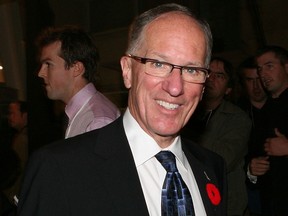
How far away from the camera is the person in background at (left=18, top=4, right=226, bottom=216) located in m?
1.36

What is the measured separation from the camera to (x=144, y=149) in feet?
5.12

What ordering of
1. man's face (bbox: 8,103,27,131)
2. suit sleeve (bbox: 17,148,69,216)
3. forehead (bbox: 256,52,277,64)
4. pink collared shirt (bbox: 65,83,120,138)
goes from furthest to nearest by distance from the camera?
man's face (bbox: 8,103,27,131), forehead (bbox: 256,52,277,64), pink collared shirt (bbox: 65,83,120,138), suit sleeve (bbox: 17,148,69,216)

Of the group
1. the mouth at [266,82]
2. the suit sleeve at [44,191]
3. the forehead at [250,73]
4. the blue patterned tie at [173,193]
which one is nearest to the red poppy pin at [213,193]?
the blue patterned tie at [173,193]

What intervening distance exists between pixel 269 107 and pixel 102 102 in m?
1.47

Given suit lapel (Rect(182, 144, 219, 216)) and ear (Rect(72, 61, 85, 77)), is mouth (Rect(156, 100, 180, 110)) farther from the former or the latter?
ear (Rect(72, 61, 85, 77))

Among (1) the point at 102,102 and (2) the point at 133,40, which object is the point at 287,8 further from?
(2) the point at 133,40

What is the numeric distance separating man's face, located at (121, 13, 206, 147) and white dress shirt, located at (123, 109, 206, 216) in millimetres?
36

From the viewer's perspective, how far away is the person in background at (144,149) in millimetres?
1360

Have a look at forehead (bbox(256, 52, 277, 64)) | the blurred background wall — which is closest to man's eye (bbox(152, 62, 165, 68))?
forehead (bbox(256, 52, 277, 64))

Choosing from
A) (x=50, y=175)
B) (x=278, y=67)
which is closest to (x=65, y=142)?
(x=50, y=175)

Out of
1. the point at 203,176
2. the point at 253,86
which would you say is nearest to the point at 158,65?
the point at 203,176

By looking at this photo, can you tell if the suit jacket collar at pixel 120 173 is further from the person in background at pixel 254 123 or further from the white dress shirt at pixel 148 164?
the person in background at pixel 254 123

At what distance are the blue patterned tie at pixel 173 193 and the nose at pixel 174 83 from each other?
263 mm

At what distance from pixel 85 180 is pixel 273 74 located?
2.43 meters
